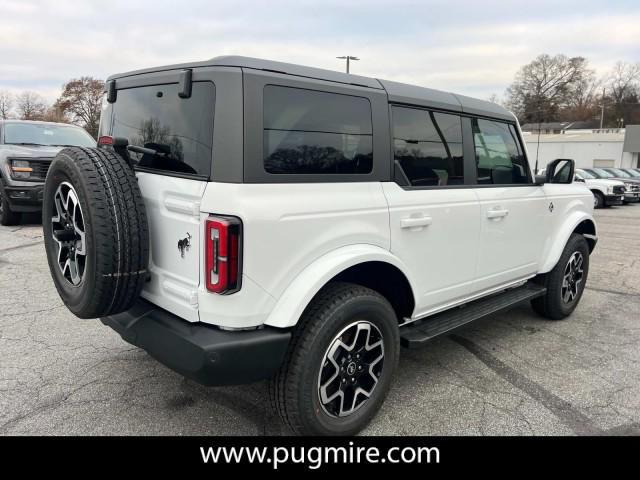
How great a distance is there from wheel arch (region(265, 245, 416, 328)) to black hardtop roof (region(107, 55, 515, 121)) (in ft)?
3.13

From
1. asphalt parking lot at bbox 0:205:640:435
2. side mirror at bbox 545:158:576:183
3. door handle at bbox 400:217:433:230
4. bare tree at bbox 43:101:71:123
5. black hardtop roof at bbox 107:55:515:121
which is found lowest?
asphalt parking lot at bbox 0:205:640:435

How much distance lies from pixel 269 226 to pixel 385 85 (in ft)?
4.36

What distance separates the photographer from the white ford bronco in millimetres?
2184

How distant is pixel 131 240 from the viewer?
7.55 feet

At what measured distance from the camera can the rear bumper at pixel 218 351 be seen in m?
2.16

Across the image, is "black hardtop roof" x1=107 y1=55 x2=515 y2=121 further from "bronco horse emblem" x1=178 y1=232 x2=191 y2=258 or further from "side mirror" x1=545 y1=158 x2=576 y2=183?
"bronco horse emblem" x1=178 y1=232 x2=191 y2=258

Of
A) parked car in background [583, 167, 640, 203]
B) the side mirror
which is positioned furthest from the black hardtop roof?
parked car in background [583, 167, 640, 203]

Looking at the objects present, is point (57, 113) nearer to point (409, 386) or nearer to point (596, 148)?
point (596, 148)

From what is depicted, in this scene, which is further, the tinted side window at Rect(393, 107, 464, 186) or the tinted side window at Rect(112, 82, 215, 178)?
the tinted side window at Rect(393, 107, 464, 186)

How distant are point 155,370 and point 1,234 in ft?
21.4

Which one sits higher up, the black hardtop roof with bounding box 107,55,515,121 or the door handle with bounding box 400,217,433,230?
the black hardtop roof with bounding box 107,55,515,121

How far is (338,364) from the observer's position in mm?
2559

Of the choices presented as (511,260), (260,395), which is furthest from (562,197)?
(260,395)

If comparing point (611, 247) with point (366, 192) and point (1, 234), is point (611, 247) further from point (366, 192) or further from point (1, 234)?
point (1, 234)
